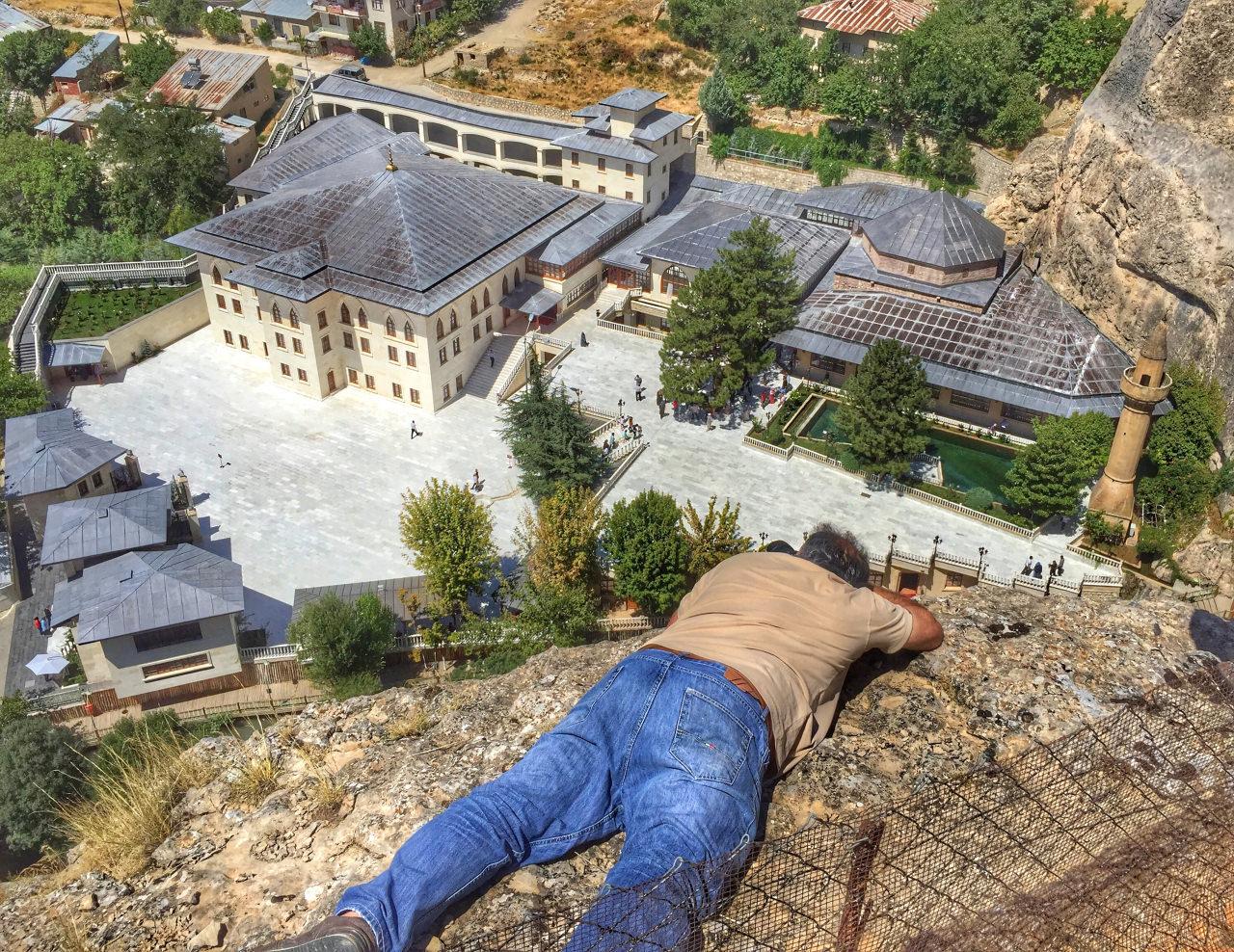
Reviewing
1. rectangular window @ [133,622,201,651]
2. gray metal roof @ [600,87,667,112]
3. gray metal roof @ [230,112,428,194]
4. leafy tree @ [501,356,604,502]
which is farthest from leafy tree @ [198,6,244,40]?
rectangular window @ [133,622,201,651]

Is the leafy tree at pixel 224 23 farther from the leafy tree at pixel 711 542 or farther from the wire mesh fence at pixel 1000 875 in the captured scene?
the wire mesh fence at pixel 1000 875

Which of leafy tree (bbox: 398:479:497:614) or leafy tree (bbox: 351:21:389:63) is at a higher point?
leafy tree (bbox: 351:21:389:63)

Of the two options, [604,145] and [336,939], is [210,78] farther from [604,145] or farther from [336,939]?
[336,939]

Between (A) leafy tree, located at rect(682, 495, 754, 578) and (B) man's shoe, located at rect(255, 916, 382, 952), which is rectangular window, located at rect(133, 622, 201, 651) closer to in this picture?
(A) leafy tree, located at rect(682, 495, 754, 578)

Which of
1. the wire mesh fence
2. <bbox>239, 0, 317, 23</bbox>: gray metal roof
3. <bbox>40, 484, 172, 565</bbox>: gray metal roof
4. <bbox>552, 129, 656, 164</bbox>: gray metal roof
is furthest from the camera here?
<bbox>239, 0, 317, 23</bbox>: gray metal roof

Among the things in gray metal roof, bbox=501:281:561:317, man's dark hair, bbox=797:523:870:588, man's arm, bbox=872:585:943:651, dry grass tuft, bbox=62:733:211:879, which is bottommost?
gray metal roof, bbox=501:281:561:317

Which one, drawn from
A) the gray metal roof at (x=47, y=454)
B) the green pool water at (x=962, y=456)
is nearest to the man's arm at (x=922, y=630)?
the green pool water at (x=962, y=456)

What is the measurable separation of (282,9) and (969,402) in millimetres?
56055

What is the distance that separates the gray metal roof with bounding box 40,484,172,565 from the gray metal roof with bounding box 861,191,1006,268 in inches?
1149

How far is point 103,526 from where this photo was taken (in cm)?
3266

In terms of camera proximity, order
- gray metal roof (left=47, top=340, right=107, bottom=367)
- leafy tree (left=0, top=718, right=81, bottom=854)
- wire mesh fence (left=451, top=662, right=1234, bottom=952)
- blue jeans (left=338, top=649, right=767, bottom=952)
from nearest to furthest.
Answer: wire mesh fence (left=451, top=662, right=1234, bottom=952) < blue jeans (left=338, top=649, right=767, bottom=952) < leafy tree (left=0, top=718, right=81, bottom=854) < gray metal roof (left=47, top=340, right=107, bottom=367)

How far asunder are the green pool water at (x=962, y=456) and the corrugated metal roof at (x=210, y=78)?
44.2 meters

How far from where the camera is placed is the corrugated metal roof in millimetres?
63938

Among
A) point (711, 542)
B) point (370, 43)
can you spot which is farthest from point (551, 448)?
point (370, 43)
